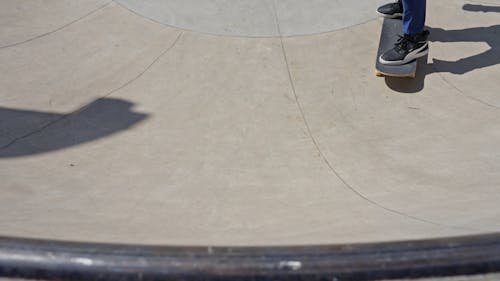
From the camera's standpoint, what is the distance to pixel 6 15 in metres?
7.38

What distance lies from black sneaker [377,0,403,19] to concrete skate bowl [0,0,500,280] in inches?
7.7

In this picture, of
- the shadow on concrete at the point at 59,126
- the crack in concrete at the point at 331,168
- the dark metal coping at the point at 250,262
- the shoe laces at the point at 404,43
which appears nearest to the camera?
the dark metal coping at the point at 250,262

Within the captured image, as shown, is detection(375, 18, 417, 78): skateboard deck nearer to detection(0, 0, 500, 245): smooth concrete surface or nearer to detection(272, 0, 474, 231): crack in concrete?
detection(0, 0, 500, 245): smooth concrete surface

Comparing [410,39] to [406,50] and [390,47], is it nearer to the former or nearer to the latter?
[406,50]

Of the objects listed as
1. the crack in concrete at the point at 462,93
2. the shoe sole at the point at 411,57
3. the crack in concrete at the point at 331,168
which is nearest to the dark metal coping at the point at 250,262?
the crack in concrete at the point at 331,168

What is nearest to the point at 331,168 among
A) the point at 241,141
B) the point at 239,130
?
the point at 241,141

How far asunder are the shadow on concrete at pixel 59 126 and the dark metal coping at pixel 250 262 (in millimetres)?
3564

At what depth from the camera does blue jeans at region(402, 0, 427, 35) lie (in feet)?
20.5

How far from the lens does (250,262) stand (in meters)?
2.02

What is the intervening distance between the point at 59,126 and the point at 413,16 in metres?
3.75

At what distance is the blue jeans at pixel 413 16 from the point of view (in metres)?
6.24

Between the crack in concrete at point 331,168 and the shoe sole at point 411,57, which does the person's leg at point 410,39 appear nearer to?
the shoe sole at point 411,57

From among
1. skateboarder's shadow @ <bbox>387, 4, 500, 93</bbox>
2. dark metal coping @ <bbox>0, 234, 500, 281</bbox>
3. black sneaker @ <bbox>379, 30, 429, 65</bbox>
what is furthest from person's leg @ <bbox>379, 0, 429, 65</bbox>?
dark metal coping @ <bbox>0, 234, 500, 281</bbox>

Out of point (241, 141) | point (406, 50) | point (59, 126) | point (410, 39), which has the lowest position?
point (241, 141)
